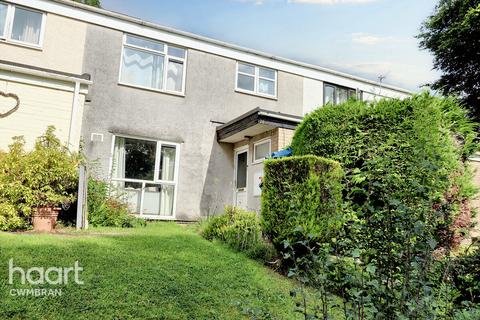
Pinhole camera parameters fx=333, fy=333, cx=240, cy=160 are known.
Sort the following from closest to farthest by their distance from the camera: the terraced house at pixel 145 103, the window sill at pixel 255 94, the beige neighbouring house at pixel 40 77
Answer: the beige neighbouring house at pixel 40 77
the terraced house at pixel 145 103
the window sill at pixel 255 94

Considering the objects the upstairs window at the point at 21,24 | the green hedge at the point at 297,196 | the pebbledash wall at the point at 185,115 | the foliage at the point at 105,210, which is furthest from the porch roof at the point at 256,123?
the upstairs window at the point at 21,24

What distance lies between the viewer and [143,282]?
12.1 ft

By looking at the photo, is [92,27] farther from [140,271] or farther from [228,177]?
[140,271]

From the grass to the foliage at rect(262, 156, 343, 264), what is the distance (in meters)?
0.65

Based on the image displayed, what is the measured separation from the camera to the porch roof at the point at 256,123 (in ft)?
28.1

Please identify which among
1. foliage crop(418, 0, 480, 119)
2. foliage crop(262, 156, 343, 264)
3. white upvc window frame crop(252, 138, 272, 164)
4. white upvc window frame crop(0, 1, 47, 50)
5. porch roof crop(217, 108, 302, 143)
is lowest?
foliage crop(262, 156, 343, 264)

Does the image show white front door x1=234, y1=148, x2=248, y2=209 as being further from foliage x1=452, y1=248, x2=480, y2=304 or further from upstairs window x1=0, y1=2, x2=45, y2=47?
foliage x1=452, y1=248, x2=480, y2=304

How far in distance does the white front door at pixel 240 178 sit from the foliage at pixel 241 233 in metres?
3.50

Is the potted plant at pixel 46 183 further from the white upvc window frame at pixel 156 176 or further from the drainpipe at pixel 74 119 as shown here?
the white upvc window frame at pixel 156 176

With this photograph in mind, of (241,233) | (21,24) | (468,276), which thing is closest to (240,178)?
(241,233)

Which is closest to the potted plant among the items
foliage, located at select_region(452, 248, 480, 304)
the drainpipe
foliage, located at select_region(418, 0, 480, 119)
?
the drainpipe

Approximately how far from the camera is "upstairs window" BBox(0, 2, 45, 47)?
900 cm

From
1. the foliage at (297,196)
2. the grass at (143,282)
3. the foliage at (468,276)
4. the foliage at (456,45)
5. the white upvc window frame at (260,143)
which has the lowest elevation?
the grass at (143,282)

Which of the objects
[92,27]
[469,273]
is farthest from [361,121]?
[92,27]
